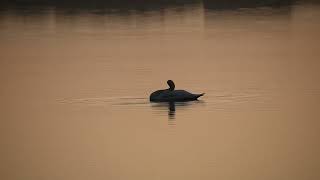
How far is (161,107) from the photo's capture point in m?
17.2

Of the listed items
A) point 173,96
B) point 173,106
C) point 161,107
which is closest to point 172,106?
point 173,106

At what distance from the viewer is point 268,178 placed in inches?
480

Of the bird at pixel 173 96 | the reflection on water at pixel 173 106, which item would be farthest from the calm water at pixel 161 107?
the bird at pixel 173 96

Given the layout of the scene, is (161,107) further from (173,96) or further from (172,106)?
(173,96)

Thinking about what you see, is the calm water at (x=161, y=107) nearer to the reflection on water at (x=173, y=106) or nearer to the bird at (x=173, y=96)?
the reflection on water at (x=173, y=106)

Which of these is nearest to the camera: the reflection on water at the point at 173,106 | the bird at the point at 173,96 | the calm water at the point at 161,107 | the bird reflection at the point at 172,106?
the calm water at the point at 161,107

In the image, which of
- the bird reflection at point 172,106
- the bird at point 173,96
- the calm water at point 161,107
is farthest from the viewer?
the bird at point 173,96

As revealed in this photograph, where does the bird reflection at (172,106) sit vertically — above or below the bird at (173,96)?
below

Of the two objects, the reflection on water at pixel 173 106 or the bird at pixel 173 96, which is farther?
the bird at pixel 173 96

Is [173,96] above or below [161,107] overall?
above

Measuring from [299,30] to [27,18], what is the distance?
12575 millimetres

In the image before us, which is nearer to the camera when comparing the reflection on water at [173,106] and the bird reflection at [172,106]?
the bird reflection at [172,106]

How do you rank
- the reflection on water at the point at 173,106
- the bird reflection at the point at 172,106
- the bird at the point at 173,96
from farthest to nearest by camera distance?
the bird at the point at 173,96 < the reflection on water at the point at 173,106 < the bird reflection at the point at 172,106

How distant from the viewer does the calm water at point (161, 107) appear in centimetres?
1312
